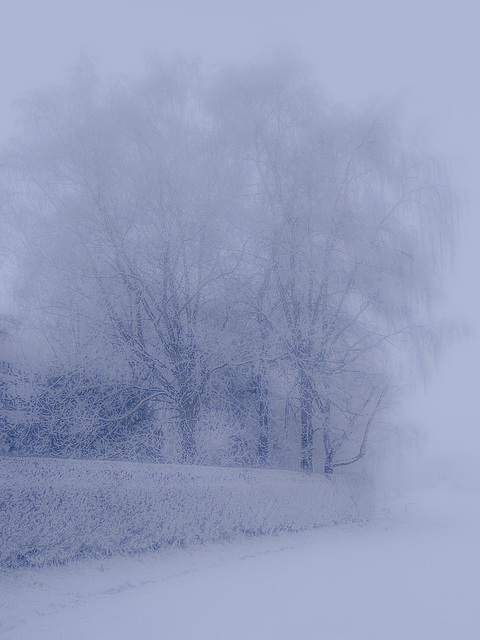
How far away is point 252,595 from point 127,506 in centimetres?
191

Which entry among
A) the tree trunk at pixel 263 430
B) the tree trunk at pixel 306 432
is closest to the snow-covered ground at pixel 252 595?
the tree trunk at pixel 263 430

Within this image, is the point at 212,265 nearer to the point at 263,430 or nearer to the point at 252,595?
the point at 263,430

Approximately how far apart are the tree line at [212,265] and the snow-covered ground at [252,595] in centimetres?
316

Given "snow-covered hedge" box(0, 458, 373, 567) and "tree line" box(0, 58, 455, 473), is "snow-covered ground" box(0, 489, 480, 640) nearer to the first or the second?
"snow-covered hedge" box(0, 458, 373, 567)

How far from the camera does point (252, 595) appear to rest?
6.18 m

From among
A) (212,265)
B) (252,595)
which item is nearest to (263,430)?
(212,265)

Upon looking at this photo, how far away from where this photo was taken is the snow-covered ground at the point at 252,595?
4.99 meters

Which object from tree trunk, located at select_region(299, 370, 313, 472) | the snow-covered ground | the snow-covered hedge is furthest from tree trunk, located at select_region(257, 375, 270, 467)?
the snow-covered ground

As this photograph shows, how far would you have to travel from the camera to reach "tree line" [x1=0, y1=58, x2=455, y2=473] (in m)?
11.0

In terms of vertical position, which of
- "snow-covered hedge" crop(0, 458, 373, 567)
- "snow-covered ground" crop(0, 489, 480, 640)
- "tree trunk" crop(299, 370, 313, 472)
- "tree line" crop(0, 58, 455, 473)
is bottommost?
"snow-covered ground" crop(0, 489, 480, 640)

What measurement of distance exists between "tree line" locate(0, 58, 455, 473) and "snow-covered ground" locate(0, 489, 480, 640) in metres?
3.16

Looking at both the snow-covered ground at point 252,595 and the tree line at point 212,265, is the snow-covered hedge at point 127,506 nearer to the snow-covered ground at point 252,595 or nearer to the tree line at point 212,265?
the snow-covered ground at point 252,595

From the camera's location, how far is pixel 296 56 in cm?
1330

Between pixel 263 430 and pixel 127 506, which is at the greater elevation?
pixel 263 430
